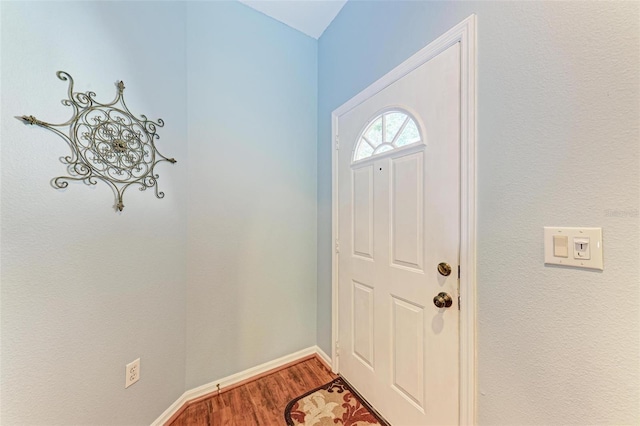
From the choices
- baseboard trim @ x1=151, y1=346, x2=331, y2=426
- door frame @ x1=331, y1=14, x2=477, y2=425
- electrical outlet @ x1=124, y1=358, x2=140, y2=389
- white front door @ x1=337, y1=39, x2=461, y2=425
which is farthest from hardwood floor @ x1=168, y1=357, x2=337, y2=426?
door frame @ x1=331, y1=14, x2=477, y2=425

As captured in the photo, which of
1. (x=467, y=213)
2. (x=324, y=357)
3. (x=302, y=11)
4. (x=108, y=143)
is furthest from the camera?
(x=324, y=357)

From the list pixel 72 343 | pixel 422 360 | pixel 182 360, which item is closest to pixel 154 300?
pixel 72 343

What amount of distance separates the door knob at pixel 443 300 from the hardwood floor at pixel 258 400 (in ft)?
3.63

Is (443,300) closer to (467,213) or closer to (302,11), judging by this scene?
(467,213)

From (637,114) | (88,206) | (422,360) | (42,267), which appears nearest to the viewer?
(637,114)

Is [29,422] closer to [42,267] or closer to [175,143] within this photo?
[42,267]

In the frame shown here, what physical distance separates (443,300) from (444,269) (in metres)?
0.14

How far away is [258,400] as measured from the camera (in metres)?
1.44

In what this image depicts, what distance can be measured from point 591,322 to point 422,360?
676 mm

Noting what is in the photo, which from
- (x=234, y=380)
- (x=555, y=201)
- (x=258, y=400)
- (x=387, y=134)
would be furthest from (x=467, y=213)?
(x=234, y=380)

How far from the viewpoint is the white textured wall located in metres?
0.76

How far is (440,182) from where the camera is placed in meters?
1.01

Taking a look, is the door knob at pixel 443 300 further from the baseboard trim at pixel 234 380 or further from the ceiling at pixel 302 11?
the ceiling at pixel 302 11

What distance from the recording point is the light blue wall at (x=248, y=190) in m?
1.44
